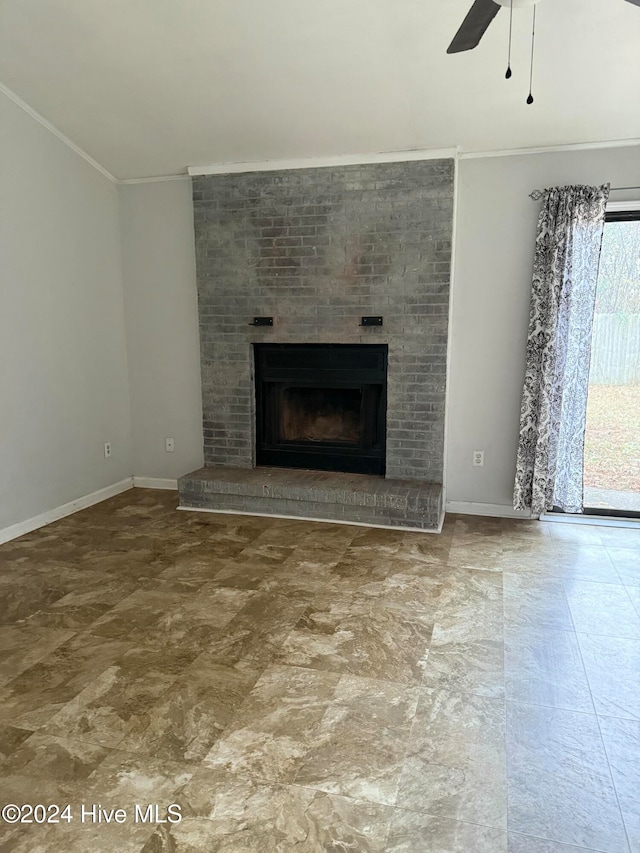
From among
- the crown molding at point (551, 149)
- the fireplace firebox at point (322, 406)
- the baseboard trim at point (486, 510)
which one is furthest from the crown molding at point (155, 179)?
the baseboard trim at point (486, 510)

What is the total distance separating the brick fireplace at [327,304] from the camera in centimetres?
376

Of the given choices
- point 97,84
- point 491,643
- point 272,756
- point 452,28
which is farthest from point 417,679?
point 97,84

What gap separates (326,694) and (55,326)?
3042 millimetres

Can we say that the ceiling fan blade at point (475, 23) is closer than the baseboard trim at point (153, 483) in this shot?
Yes

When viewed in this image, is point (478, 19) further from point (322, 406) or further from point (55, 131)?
point (55, 131)

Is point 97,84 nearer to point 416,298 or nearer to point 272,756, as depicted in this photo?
point 416,298

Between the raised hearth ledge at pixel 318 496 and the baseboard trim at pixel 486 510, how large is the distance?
0.19 metres

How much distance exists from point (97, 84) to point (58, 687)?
320cm

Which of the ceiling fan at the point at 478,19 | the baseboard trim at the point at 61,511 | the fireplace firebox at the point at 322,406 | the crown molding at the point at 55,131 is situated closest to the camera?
the ceiling fan at the point at 478,19

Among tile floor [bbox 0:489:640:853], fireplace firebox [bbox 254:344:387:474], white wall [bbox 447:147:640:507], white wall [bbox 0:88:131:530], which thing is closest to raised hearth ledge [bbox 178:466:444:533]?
fireplace firebox [bbox 254:344:387:474]

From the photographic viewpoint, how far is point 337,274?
3.94 meters

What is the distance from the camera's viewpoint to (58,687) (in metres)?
2.11

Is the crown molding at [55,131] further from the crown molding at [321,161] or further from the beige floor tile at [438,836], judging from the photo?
the beige floor tile at [438,836]

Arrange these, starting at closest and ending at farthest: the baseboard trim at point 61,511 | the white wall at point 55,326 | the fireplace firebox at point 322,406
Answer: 1. the white wall at point 55,326
2. the baseboard trim at point 61,511
3. the fireplace firebox at point 322,406
